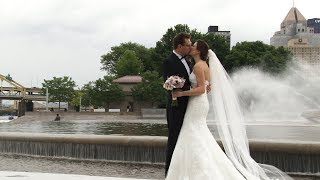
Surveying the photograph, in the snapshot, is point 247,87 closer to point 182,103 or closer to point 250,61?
point 250,61

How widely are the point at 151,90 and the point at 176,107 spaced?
62692 millimetres

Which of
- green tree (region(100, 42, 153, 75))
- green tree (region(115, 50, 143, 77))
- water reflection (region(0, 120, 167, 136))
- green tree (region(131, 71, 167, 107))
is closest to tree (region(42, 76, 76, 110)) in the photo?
green tree (region(115, 50, 143, 77))

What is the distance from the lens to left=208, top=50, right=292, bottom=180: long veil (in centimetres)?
714

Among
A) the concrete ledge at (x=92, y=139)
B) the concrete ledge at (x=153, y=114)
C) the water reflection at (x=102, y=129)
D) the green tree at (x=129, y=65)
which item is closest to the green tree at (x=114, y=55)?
the green tree at (x=129, y=65)

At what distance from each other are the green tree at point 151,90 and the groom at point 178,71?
199 feet

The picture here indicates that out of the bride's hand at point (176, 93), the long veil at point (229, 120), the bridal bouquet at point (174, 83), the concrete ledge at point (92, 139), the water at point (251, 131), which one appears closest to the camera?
the bridal bouquet at point (174, 83)

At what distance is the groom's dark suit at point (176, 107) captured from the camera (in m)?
6.44

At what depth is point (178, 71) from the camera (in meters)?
6.44

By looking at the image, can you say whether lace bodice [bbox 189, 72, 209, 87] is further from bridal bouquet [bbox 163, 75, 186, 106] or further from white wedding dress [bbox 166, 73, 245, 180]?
bridal bouquet [bbox 163, 75, 186, 106]

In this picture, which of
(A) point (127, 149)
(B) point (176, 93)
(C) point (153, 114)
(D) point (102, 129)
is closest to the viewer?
(B) point (176, 93)

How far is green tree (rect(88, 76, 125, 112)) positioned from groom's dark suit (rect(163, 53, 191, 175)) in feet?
216

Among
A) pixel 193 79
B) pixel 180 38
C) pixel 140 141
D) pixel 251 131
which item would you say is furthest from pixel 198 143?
pixel 251 131

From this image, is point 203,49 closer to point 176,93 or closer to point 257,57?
point 176,93

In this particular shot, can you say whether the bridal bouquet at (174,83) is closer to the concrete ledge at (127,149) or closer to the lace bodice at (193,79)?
the lace bodice at (193,79)
